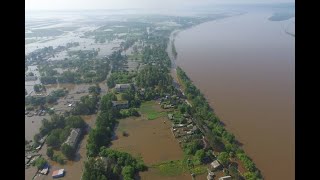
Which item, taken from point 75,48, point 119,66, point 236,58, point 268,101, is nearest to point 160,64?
point 119,66

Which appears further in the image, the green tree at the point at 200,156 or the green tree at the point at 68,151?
the green tree at the point at 68,151

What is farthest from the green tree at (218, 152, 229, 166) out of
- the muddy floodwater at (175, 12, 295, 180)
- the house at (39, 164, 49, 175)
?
the house at (39, 164, 49, 175)

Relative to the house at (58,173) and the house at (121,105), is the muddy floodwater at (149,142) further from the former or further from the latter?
the house at (58,173)

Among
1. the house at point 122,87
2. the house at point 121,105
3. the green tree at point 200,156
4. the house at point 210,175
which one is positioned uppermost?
the house at point 122,87

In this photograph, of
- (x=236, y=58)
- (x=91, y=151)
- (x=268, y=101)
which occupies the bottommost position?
(x=91, y=151)

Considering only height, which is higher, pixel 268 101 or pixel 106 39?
pixel 106 39

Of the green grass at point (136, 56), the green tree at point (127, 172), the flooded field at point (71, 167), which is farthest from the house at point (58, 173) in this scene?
the green grass at point (136, 56)
